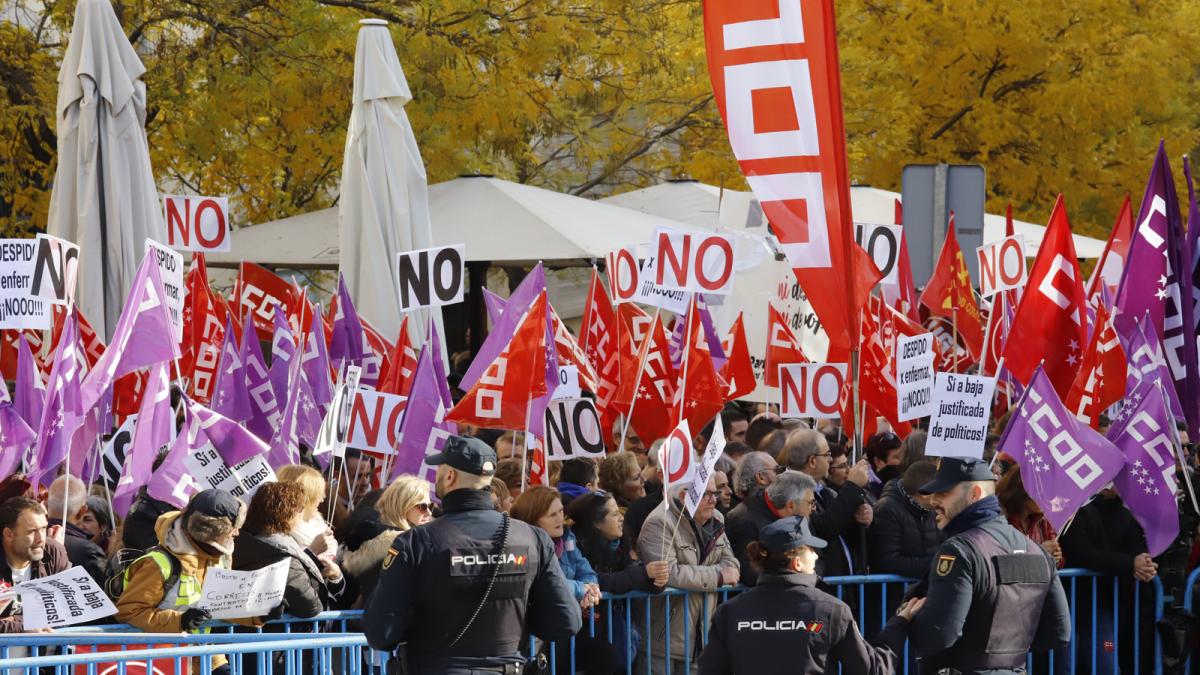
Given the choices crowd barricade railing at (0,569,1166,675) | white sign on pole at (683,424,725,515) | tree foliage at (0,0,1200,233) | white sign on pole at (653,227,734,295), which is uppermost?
tree foliage at (0,0,1200,233)

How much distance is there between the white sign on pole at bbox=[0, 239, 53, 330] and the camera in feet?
34.1

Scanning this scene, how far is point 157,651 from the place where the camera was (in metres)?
6.51

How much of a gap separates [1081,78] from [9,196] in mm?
13530

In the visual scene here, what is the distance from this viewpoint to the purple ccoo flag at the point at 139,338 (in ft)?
31.7

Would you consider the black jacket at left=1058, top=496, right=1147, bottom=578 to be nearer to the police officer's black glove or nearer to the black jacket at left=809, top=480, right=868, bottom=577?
the black jacket at left=809, top=480, right=868, bottom=577

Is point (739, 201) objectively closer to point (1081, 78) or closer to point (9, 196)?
point (9, 196)

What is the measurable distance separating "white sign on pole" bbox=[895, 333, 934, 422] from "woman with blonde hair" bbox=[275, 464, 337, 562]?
12.4ft

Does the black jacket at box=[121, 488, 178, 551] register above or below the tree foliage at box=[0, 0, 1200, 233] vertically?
below

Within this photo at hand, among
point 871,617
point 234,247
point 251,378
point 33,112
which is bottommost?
point 871,617

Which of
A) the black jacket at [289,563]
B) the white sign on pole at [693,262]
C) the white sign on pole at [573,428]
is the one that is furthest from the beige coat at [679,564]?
the white sign on pole at [693,262]

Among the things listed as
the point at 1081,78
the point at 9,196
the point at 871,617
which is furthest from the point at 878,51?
the point at 871,617

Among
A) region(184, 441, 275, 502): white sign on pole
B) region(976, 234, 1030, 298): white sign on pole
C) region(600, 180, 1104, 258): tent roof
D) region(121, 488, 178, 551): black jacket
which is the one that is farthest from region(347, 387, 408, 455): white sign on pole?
region(600, 180, 1104, 258): tent roof

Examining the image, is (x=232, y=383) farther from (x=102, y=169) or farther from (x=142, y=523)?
(x=142, y=523)

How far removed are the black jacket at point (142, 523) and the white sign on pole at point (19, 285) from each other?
2.01 meters
